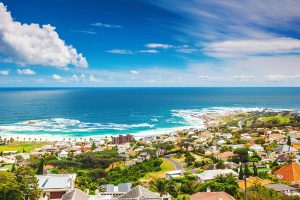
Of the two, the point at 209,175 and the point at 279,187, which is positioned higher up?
the point at 279,187

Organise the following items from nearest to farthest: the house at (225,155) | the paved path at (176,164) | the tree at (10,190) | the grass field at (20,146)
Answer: the tree at (10,190) < the paved path at (176,164) < the house at (225,155) < the grass field at (20,146)

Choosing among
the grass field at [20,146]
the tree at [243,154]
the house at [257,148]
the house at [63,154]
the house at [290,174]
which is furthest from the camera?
the grass field at [20,146]

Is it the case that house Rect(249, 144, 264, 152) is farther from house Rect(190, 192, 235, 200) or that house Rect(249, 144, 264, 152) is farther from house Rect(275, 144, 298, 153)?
house Rect(190, 192, 235, 200)

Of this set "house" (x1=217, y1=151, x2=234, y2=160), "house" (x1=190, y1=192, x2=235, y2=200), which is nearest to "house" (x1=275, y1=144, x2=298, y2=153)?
"house" (x1=217, y1=151, x2=234, y2=160)

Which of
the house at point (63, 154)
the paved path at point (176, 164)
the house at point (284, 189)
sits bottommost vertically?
the house at point (63, 154)

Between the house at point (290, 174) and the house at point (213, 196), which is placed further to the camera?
the house at point (290, 174)

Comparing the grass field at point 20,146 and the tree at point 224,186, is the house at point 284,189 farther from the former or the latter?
the grass field at point 20,146

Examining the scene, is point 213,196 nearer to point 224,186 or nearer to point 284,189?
point 224,186

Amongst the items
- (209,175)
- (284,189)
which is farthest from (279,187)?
(209,175)

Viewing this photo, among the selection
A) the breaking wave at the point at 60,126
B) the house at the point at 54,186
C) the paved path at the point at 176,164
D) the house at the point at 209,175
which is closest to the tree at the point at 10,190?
the house at the point at 54,186

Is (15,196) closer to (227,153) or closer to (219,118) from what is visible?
(227,153)
